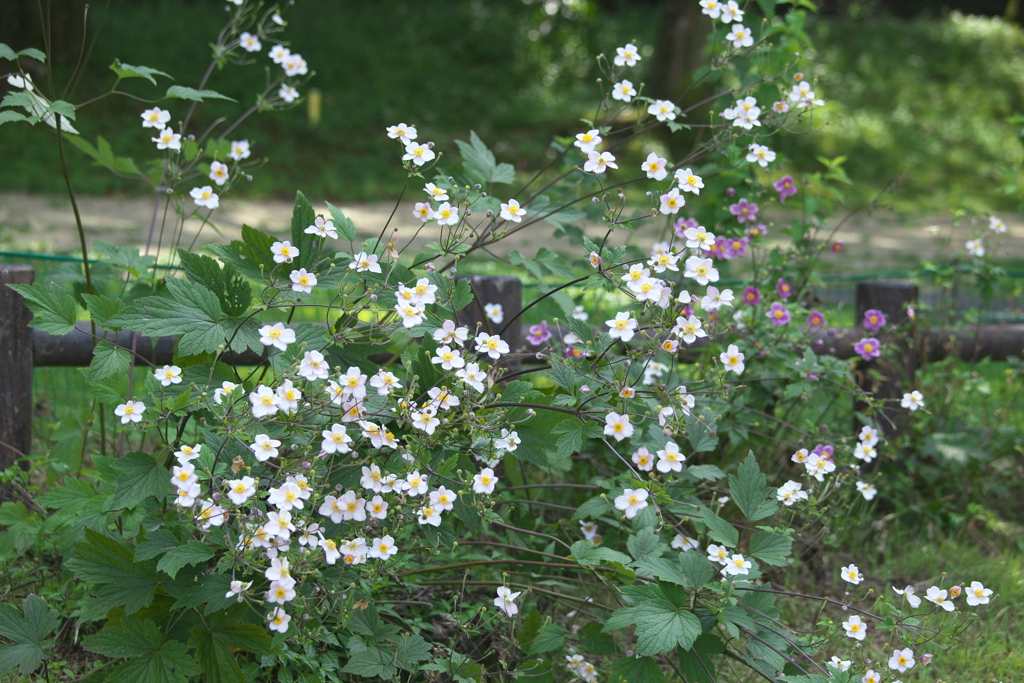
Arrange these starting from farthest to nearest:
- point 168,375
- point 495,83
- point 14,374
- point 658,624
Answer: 1. point 495,83
2. point 14,374
3. point 658,624
4. point 168,375

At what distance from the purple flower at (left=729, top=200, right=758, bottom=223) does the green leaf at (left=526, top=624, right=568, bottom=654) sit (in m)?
1.47

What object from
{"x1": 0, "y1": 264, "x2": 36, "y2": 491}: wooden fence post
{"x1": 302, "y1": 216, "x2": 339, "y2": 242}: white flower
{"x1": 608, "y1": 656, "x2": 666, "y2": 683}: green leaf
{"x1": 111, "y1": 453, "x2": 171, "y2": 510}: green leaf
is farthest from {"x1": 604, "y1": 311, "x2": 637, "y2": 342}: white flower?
{"x1": 0, "y1": 264, "x2": 36, "y2": 491}: wooden fence post

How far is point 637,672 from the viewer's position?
6.25ft

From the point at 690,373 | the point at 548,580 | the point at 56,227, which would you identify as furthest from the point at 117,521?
the point at 56,227

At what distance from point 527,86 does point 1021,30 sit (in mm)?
10475

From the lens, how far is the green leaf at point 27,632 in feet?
5.97

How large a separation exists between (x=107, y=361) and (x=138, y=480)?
13.4 inches

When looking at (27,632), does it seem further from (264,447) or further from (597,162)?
(597,162)

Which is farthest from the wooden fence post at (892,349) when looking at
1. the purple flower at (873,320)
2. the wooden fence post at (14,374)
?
the wooden fence post at (14,374)

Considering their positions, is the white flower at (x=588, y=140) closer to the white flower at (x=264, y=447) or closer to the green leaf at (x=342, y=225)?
the green leaf at (x=342, y=225)

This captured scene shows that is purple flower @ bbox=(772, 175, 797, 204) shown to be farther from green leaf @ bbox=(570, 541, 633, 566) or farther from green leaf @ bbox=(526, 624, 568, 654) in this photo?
green leaf @ bbox=(526, 624, 568, 654)

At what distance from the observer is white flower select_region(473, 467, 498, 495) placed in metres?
1.76

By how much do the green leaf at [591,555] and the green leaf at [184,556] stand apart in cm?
78

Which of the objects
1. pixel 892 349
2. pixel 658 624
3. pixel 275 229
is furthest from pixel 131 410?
pixel 275 229
